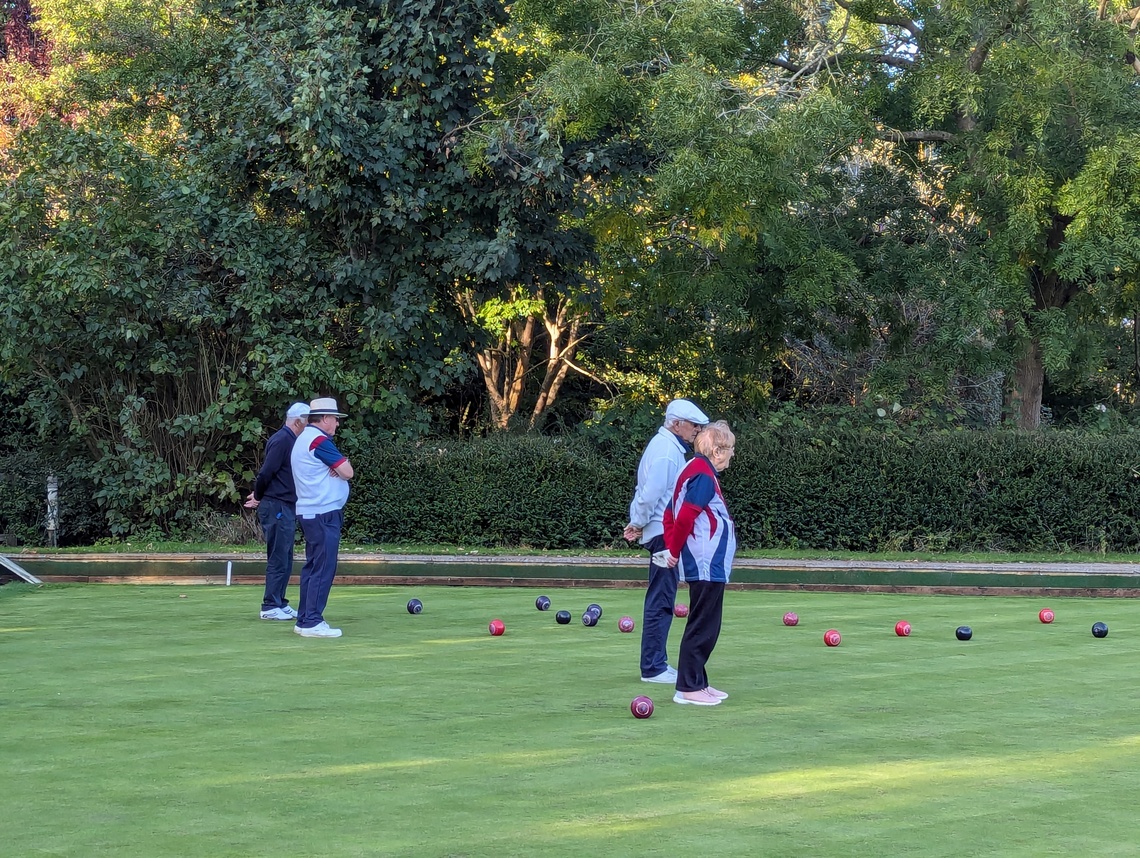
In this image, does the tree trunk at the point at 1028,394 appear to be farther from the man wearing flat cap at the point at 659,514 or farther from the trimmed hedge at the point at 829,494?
the man wearing flat cap at the point at 659,514

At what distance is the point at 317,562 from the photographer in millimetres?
9508

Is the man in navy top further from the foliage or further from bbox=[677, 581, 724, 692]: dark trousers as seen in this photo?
the foliage

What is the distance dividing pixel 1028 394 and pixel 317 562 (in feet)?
42.5

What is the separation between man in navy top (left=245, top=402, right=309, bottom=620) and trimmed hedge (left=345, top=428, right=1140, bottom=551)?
5.97 metres

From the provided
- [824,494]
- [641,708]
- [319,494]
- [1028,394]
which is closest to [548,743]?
[641,708]

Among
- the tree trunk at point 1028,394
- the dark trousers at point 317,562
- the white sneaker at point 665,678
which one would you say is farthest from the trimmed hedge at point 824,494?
the white sneaker at point 665,678

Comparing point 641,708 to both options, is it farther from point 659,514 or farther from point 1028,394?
point 1028,394

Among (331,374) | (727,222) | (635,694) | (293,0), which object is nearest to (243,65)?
(293,0)

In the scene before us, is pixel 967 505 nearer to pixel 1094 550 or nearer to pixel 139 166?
pixel 1094 550

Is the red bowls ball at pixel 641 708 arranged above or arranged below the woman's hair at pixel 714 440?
below

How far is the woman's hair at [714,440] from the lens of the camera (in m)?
6.98

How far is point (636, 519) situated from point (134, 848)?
3.85 m

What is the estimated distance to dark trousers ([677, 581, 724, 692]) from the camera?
7031mm

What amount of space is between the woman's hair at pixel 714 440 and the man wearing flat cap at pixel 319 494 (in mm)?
3130
